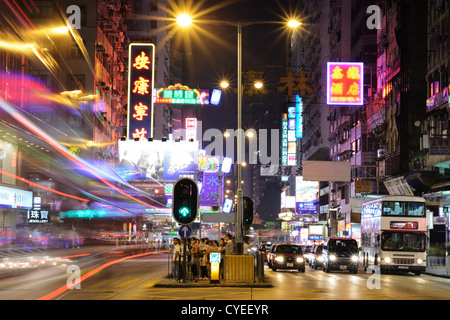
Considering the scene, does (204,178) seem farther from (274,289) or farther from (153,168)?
(274,289)

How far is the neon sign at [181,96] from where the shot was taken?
154 ft

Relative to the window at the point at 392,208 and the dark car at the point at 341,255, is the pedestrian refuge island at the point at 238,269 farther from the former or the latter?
the dark car at the point at 341,255

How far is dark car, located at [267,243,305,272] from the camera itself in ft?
123

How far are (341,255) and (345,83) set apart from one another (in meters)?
10.2

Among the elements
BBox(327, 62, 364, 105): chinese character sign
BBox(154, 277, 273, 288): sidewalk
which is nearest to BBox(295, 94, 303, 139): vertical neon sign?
BBox(327, 62, 364, 105): chinese character sign

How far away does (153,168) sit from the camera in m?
56.0

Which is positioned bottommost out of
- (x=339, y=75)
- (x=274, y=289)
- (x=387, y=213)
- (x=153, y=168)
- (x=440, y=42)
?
(x=274, y=289)

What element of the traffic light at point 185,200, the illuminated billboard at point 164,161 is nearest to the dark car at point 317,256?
the illuminated billboard at point 164,161

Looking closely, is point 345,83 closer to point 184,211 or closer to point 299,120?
point 184,211

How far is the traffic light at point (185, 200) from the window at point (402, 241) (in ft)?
54.2

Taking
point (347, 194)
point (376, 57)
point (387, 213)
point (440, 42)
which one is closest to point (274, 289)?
point (387, 213)

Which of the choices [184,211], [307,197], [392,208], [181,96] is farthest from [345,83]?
[307,197]

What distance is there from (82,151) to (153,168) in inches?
517

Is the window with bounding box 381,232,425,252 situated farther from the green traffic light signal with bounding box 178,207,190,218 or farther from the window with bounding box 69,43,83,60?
the window with bounding box 69,43,83,60
